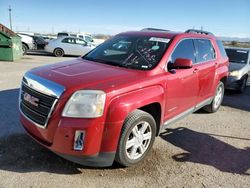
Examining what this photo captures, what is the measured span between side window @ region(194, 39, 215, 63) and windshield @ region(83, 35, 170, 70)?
1011 mm

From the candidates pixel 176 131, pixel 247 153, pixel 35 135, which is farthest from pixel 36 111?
pixel 247 153

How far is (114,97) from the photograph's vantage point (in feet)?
10.3

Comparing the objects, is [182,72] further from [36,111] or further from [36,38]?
[36,38]

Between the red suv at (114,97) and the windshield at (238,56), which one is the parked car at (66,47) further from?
the red suv at (114,97)

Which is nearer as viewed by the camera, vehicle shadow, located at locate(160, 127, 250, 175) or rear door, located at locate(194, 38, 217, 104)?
vehicle shadow, located at locate(160, 127, 250, 175)

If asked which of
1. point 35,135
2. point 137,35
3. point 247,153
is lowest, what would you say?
point 247,153

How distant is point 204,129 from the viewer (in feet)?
17.4

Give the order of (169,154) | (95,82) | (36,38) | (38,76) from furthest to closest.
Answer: (36,38) → (169,154) → (38,76) → (95,82)

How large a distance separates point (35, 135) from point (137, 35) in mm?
2502

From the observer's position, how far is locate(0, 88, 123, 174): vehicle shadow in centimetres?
351

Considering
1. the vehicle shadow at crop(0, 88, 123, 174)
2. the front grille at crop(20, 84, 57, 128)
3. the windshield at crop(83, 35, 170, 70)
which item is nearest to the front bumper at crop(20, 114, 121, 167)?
the front grille at crop(20, 84, 57, 128)

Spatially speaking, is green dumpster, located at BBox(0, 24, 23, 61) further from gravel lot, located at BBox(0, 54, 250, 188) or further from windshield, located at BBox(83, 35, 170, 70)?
windshield, located at BBox(83, 35, 170, 70)

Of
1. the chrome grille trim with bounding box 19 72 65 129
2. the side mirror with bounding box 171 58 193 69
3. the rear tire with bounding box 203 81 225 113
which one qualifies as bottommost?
the rear tire with bounding box 203 81 225 113

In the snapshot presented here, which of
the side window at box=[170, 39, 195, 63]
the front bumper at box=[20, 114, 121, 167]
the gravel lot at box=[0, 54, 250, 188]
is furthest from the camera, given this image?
the side window at box=[170, 39, 195, 63]
